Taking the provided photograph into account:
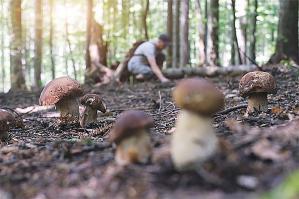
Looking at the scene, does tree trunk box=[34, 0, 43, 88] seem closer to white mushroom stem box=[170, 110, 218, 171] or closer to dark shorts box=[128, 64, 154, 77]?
dark shorts box=[128, 64, 154, 77]

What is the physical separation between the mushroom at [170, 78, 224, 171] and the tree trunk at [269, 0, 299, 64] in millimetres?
10339

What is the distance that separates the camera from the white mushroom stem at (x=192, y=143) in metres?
2.84

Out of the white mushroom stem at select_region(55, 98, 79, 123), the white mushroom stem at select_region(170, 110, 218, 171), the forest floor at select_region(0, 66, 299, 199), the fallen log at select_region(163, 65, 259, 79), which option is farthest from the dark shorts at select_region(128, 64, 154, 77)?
the white mushroom stem at select_region(170, 110, 218, 171)

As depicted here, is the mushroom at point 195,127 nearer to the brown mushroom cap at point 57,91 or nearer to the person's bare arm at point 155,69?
the brown mushroom cap at point 57,91

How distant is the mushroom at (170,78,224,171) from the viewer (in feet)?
9.34

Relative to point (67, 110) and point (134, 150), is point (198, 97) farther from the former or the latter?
point (67, 110)

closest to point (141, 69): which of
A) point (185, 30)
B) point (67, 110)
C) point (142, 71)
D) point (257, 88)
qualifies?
point (142, 71)

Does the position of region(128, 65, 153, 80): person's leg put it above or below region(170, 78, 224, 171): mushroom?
above

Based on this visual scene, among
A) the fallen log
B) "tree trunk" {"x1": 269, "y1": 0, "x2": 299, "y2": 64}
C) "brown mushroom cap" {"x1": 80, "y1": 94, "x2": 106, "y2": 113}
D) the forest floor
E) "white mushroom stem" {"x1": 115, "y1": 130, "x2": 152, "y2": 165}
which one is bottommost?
the forest floor

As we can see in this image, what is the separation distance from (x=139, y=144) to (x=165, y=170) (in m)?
0.34

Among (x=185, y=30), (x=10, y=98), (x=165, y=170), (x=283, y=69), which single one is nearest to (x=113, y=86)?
(x=10, y=98)

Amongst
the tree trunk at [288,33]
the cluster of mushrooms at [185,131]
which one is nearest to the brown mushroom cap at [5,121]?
the cluster of mushrooms at [185,131]

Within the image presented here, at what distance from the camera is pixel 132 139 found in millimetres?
3174

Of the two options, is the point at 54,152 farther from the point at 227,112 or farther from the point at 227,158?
the point at 227,112
